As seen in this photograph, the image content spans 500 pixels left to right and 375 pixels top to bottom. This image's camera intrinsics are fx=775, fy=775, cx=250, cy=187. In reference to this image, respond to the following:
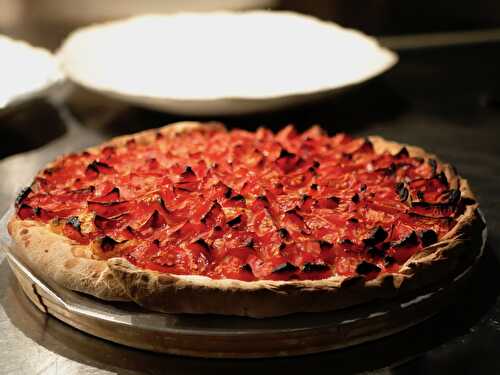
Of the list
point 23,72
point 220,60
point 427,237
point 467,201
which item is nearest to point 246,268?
point 427,237

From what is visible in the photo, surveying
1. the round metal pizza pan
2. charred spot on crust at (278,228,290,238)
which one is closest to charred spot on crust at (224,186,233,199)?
charred spot on crust at (278,228,290,238)

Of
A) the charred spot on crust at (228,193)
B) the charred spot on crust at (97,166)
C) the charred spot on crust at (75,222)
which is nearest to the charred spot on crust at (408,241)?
the charred spot on crust at (228,193)

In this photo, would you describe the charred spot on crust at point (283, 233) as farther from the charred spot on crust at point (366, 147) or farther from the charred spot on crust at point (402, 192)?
the charred spot on crust at point (366, 147)

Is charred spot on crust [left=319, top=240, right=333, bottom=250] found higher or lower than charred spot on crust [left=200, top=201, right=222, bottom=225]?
lower

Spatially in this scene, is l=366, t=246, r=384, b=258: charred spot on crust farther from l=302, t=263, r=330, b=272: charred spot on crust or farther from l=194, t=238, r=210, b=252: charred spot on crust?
l=194, t=238, r=210, b=252: charred spot on crust

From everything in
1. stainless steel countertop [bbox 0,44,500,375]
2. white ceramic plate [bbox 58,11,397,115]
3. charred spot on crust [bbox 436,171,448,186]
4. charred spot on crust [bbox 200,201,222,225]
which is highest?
charred spot on crust [bbox 200,201,222,225]

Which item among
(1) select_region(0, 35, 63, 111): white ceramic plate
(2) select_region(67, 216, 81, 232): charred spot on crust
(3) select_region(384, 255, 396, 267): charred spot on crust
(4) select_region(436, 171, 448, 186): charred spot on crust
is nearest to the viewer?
(3) select_region(384, 255, 396, 267): charred spot on crust
